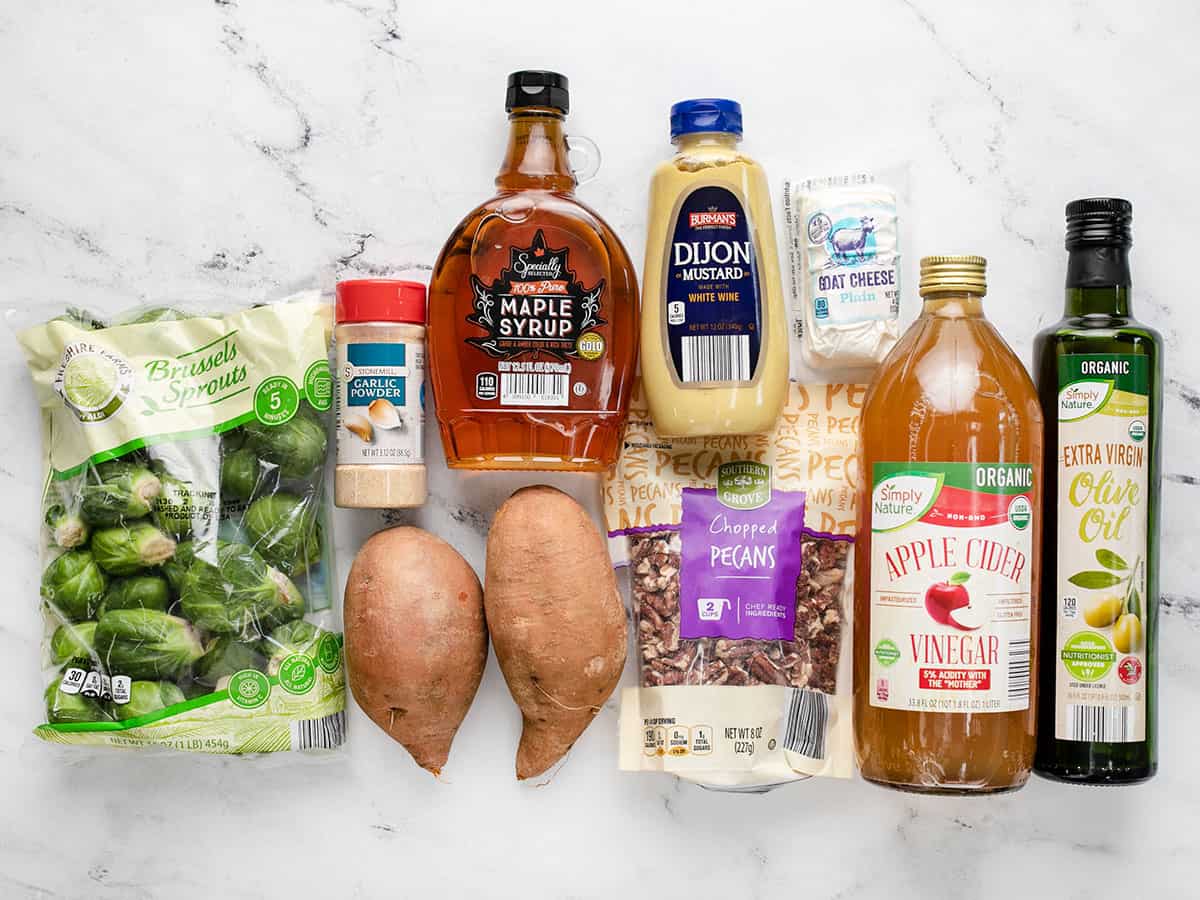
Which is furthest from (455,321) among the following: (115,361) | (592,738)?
(592,738)

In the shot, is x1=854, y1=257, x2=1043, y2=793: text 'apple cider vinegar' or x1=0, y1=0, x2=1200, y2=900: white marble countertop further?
x1=0, y1=0, x2=1200, y2=900: white marble countertop

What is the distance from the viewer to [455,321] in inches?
37.4

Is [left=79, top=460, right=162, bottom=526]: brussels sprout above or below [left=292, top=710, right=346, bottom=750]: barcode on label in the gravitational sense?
above

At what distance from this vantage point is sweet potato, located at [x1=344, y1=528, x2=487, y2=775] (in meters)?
0.90

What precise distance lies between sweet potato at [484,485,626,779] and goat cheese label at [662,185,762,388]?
0.56 feet

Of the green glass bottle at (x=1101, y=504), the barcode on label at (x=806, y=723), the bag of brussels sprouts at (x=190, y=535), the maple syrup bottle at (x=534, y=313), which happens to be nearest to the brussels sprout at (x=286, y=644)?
the bag of brussels sprouts at (x=190, y=535)

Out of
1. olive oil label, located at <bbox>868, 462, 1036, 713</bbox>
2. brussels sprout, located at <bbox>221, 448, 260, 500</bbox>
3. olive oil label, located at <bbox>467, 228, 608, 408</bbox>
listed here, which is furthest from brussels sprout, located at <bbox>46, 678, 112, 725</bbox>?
olive oil label, located at <bbox>868, 462, 1036, 713</bbox>

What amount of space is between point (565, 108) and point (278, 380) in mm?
356

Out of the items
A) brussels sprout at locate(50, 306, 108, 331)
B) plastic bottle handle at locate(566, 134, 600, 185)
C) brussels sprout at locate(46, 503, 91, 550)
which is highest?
plastic bottle handle at locate(566, 134, 600, 185)

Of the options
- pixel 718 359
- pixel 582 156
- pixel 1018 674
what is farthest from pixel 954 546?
pixel 582 156

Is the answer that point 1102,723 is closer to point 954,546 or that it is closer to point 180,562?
point 954,546

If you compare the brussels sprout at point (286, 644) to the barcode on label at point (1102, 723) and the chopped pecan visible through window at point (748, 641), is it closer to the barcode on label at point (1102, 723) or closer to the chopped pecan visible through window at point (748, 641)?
the chopped pecan visible through window at point (748, 641)

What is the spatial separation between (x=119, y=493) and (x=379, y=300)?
29 cm

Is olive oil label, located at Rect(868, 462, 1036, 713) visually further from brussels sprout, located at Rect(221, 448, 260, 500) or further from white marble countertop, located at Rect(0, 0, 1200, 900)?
brussels sprout, located at Rect(221, 448, 260, 500)
